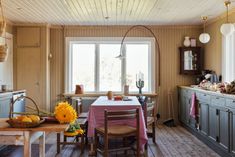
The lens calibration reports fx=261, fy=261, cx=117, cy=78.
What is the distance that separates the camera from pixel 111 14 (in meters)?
5.44

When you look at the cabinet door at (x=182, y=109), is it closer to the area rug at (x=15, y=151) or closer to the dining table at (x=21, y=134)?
the area rug at (x=15, y=151)

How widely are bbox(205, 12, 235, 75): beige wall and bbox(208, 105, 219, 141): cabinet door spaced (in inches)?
58.1

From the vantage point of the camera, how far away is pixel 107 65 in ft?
22.3

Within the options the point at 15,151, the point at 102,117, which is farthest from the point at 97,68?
the point at 15,151

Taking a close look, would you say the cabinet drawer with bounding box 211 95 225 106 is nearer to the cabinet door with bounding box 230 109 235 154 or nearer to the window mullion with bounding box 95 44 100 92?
the cabinet door with bounding box 230 109 235 154

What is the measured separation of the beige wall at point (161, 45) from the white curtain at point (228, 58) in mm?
1410

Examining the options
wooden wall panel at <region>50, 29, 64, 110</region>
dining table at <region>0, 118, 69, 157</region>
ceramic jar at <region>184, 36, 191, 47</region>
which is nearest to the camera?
dining table at <region>0, 118, 69, 157</region>

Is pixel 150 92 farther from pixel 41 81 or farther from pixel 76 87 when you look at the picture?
pixel 41 81

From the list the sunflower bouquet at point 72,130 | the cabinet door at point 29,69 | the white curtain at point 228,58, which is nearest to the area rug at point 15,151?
the cabinet door at point 29,69

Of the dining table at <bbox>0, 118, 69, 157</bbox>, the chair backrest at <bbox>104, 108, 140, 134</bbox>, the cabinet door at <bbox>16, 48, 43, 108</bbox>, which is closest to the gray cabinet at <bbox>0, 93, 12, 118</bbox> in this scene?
the cabinet door at <bbox>16, 48, 43, 108</bbox>

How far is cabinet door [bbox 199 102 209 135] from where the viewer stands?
464 centimetres

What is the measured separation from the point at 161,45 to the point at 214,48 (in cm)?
134

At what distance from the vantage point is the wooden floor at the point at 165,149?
4.18 meters

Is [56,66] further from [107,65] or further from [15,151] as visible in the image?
[15,151]
